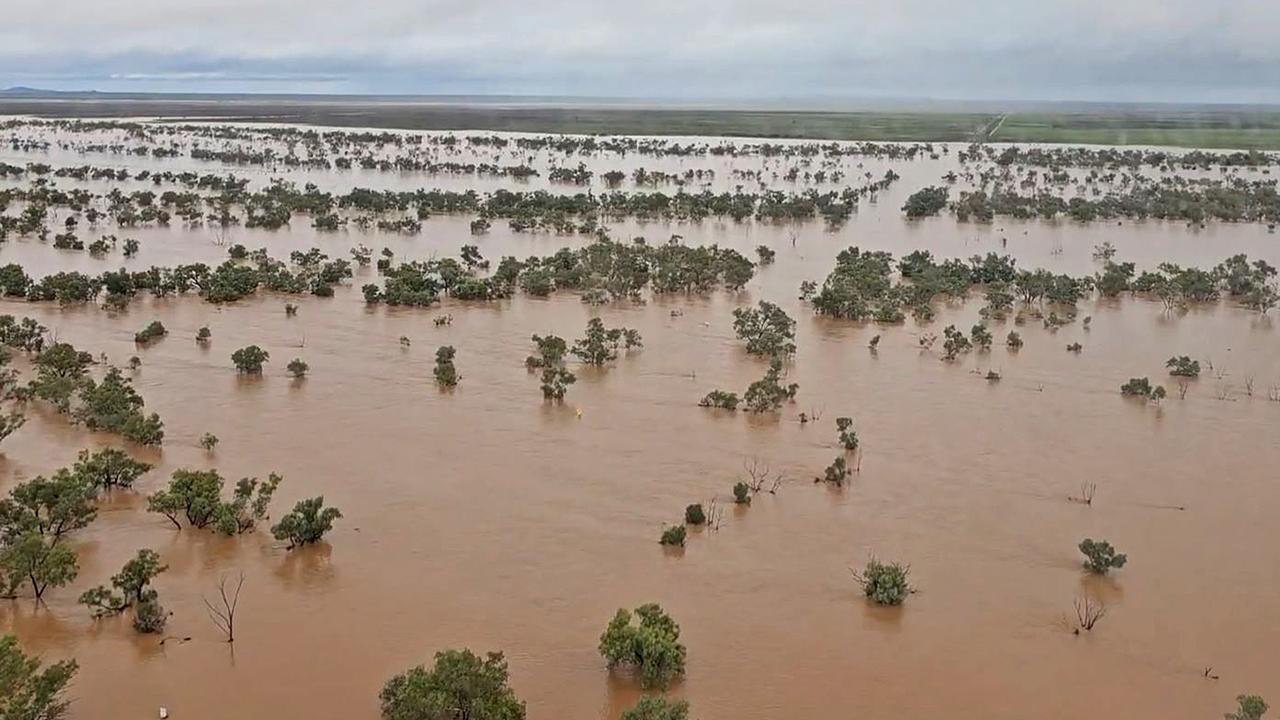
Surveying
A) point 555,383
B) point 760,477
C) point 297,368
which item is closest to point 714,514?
point 760,477

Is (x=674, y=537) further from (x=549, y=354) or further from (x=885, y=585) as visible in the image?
(x=549, y=354)

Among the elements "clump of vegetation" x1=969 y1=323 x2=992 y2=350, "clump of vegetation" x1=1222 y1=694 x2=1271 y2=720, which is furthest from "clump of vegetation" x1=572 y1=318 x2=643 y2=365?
"clump of vegetation" x1=1222 y1=694 x2=1271 y2=720

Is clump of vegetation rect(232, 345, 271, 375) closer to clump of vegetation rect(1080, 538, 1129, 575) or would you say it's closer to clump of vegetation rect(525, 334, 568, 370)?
clump of vegetation rect(525, 334, 568, 370)

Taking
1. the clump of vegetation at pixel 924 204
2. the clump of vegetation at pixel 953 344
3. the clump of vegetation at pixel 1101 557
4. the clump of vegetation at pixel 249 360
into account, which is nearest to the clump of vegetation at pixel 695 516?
the clump of vegetation at pixel 1101 557

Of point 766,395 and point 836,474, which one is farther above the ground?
point 766,395

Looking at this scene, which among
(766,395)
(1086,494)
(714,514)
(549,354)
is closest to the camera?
(714,514)

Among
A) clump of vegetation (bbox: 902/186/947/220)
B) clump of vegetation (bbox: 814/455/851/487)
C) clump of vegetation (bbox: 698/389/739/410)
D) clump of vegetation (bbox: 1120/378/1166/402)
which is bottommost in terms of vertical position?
clump of vegetation (bbox: 814/455/851/487)
